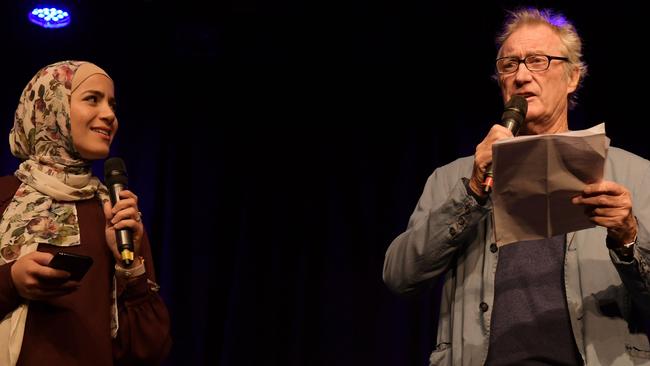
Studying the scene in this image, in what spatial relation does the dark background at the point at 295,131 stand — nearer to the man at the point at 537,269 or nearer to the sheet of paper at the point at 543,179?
the man at the point at 537,269

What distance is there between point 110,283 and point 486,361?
1025 mm

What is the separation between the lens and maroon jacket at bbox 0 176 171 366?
77.7 inches

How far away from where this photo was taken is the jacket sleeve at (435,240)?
1.95 metres

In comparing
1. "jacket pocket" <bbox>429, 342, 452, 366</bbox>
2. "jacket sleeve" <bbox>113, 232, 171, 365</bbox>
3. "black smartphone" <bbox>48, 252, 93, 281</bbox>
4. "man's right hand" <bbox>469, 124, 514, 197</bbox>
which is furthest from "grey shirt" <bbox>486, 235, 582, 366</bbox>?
"black smartphone" <bbox>48, 252, 93, 281</bbox>

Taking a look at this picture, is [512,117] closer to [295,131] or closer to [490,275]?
[490,275]

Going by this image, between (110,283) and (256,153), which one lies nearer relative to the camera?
(110,283)

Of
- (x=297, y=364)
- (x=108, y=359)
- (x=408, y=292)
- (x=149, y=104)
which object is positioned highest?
(x=149, y=104)

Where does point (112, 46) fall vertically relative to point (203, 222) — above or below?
above

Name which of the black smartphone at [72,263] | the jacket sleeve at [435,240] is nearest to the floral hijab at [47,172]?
the black smartphone at [72,263]

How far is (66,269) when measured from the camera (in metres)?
1.86

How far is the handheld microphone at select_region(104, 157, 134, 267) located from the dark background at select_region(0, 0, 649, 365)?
65.4 inches

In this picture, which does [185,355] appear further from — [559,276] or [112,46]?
[559,276]

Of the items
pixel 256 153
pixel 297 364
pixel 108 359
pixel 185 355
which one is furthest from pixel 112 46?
pixel 108 359

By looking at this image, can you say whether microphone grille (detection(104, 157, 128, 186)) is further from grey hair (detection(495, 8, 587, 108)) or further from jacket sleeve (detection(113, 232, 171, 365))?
grey hair (detection(495, 8, 587, 108))
